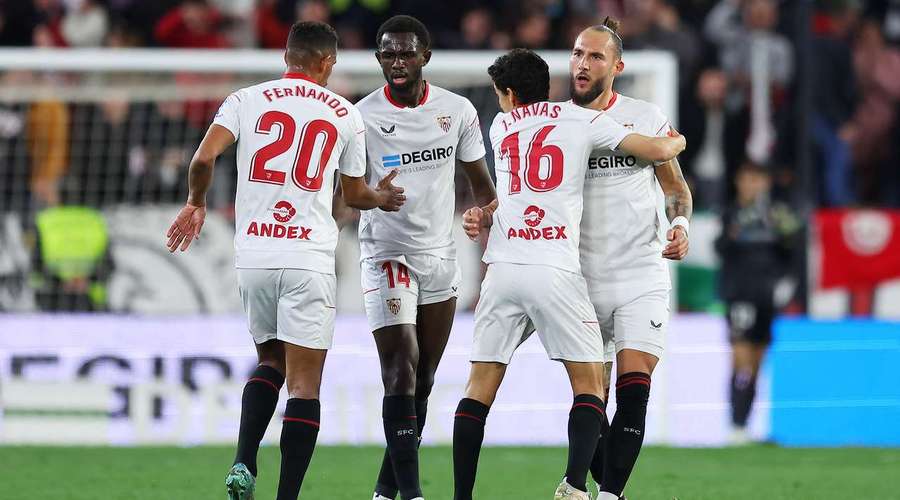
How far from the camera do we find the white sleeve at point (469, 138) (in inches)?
294

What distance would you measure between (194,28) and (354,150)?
798 centimetres

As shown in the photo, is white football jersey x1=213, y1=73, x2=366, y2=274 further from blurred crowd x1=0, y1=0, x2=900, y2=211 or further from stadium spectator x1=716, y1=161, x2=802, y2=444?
blurred crowd x1=0, y1=0, x2=900, y2=211

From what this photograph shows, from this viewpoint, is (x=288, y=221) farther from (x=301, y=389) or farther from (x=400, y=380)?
(x=400, y=380)

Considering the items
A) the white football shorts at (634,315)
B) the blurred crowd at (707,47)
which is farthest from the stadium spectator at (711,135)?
the white football shorts at (634,315)

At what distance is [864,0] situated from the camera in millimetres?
17031

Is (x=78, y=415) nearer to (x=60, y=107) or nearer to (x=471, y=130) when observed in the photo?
(x=60, y=107)

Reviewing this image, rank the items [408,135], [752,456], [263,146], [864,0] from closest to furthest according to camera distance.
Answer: [263,146] < [408,135] < [752,456] < [864,0]

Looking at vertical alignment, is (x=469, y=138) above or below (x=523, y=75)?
below

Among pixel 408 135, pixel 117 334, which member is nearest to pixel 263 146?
pixel 408 135

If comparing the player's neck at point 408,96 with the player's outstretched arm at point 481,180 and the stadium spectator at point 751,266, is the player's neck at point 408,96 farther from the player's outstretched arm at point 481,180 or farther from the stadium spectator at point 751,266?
the stadium spectator at point 751,266

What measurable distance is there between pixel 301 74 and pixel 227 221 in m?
6.02

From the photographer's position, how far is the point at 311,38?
6777mm

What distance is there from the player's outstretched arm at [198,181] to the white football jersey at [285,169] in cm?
6

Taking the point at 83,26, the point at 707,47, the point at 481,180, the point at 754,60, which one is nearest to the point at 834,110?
the point at 754,60
